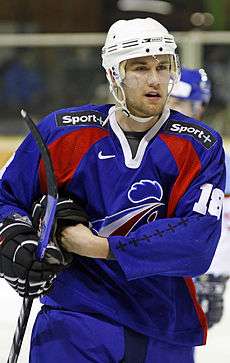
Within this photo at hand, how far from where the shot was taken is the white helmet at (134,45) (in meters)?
1.96

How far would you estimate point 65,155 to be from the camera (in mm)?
1986

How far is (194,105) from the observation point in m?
3.58

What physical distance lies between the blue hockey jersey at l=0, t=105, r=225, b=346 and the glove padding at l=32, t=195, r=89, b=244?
0.04 metres

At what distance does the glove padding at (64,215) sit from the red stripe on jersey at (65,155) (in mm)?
44

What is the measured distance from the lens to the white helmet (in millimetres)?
1957

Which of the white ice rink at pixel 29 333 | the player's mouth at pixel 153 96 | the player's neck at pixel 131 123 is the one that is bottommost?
the white ice rink at pixel 29 333

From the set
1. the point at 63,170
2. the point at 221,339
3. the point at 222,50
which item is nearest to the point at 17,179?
the point at 63,170

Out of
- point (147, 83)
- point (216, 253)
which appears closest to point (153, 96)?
point (147, 83)

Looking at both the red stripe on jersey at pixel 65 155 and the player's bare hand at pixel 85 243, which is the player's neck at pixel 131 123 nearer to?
the red stripe on jersey at pixel 65 155

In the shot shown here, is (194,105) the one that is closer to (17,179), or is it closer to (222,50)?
(17,179)

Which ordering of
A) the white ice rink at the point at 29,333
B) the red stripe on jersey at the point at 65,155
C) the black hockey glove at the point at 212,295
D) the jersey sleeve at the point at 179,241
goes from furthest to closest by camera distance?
the black hockey glove at the point at 212,295 → the white ice rink at the point at 29,333 → the red stripe on jersey at the point at 65,155 → the jersey sleeve at the point at 179,241

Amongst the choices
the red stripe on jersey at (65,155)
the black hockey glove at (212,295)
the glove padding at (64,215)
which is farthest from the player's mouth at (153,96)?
the black hockey glove at (212,295)

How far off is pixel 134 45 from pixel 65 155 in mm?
253

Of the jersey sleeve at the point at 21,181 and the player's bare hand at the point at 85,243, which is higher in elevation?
the jersey sleeve at the point at 21,181
